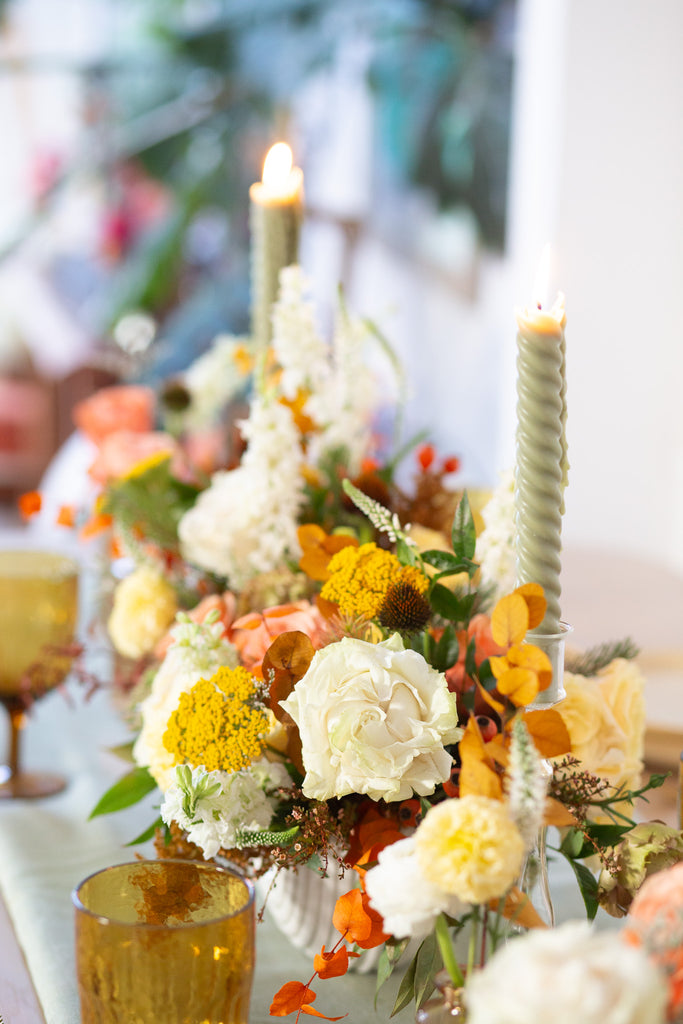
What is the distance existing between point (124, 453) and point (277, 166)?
331mm

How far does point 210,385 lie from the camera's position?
123cm

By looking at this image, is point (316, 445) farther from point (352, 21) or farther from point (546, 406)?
point (352, 21)

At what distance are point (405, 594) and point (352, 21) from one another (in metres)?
4.54

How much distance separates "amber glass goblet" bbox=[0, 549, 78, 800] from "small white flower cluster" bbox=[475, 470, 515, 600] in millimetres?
420

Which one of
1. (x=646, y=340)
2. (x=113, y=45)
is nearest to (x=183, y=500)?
(x=646, y=340)

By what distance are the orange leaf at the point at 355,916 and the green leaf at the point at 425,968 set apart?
29 mm

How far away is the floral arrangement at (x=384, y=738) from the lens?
40 centimetres

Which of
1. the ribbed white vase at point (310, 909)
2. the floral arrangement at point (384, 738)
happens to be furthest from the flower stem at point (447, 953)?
the ribbed white vase at point (310, 909)

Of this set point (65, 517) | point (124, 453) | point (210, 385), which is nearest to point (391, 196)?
point (210, 385)

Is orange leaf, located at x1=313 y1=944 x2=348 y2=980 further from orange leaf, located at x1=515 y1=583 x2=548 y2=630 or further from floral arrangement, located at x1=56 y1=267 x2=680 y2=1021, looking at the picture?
orange leaf, located at x1=515 y1=583 x2=548 y2=630

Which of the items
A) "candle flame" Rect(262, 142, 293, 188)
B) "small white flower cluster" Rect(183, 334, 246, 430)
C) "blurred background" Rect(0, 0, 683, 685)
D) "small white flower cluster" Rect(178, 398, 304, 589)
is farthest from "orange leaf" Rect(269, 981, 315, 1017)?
"blurred background" Rect(0, 0, 683, 685)

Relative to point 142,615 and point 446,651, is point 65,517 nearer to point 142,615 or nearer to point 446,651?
point 142,615

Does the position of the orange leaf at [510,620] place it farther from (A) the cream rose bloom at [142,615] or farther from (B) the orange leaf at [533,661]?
(A) the cream rose bloom at [142,615]

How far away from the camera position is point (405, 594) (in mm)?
529
